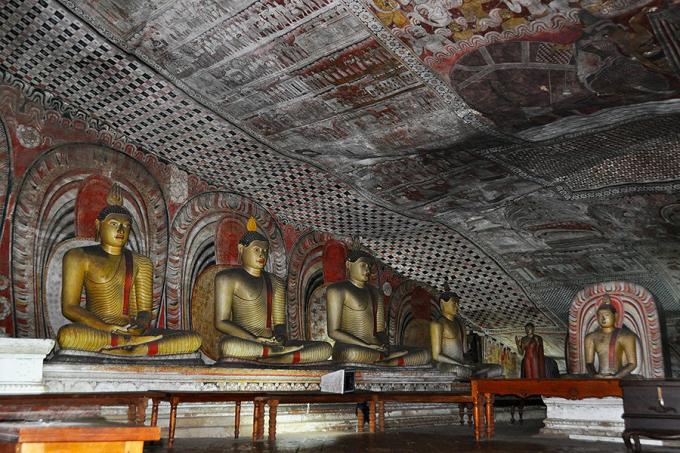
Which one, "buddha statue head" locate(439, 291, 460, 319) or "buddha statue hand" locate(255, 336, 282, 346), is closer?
"buddha statue hand" locate(255, 336, 282, 346)

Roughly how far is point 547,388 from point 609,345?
11.2 feet

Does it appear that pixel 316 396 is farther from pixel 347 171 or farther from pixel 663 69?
pixel 663 69

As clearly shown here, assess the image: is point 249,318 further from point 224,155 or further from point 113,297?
point 224,155

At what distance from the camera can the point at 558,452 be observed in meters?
4.63

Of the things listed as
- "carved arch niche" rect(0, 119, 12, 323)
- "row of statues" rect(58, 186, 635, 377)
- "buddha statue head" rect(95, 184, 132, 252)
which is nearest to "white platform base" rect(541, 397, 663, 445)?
"row of statues" rect(58, 186, 635, 377)

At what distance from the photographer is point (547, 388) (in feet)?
17.4

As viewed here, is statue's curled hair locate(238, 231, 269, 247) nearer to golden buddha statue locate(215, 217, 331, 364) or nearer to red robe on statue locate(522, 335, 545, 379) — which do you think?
golden buddha statue locate(215, 217, 331, 364)

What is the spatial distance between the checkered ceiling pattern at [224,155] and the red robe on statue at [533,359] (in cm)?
69

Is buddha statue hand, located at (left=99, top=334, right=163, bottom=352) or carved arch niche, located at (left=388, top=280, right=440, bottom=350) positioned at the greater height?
carved arch niche, located at (left=388, top=280, right=440, bottom=350)

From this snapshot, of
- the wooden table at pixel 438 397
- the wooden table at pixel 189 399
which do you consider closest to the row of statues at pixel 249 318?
the wooden table at pixel 189 399

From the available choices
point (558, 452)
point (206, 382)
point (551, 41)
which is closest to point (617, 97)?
point (551, 41)

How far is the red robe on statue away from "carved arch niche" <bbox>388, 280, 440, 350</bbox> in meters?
1.57

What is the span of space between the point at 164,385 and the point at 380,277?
492cm

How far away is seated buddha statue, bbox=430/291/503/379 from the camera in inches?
385
